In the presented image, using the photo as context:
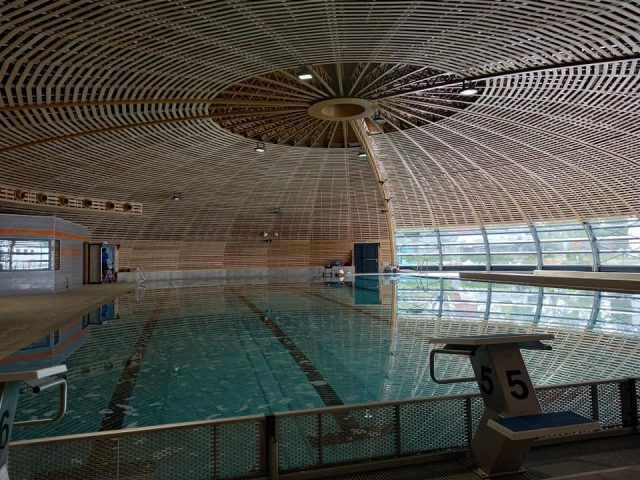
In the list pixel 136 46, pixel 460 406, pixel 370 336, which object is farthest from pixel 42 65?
pixel 460 406

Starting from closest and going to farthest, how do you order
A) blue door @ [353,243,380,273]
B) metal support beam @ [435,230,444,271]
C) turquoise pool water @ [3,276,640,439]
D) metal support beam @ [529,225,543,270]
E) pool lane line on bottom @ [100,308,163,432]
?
pool lane line on bottom @ [100,308,163,432]
turquoise pool water @ [3,276,640,439]
metal support beam @ [529,225,543,270]
metal support beam @ [435,230,444,271]
blue door @ [353,243,380,273]

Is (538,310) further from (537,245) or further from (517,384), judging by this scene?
(537,245)

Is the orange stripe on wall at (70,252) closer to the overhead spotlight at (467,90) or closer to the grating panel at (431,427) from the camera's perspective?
the overhead spotlight at (467,90)

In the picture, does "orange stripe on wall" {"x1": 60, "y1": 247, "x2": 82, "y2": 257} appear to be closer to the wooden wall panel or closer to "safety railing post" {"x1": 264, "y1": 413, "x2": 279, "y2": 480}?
the wooden wall panel

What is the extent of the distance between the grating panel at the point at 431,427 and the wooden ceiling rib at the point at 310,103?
6.10 metres

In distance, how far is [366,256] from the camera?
32.6 meters

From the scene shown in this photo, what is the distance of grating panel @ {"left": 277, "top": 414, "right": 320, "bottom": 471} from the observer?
9.27ft

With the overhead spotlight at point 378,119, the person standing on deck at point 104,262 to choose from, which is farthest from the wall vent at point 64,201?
the overhead spotlight at point 378,119

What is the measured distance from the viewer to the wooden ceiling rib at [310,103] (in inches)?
284

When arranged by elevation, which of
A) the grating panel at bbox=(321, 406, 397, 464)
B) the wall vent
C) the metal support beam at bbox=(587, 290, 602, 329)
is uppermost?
the wall vent

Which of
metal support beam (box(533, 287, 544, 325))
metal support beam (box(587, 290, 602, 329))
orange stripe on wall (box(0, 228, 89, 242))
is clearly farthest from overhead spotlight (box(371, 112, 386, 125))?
orange stripe on wall (box(0, 228, 89, 242))

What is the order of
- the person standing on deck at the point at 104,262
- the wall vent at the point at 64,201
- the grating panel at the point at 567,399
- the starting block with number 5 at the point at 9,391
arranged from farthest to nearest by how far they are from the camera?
the person standing on deck at the point at 104,262 → the wall vent at the point at 64,201 → the grating panel at the point at 567,399 → the starting block with number 5 at the point at 9,391

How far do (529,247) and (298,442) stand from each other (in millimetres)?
27861

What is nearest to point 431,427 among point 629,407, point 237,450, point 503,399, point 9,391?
point 503,399
